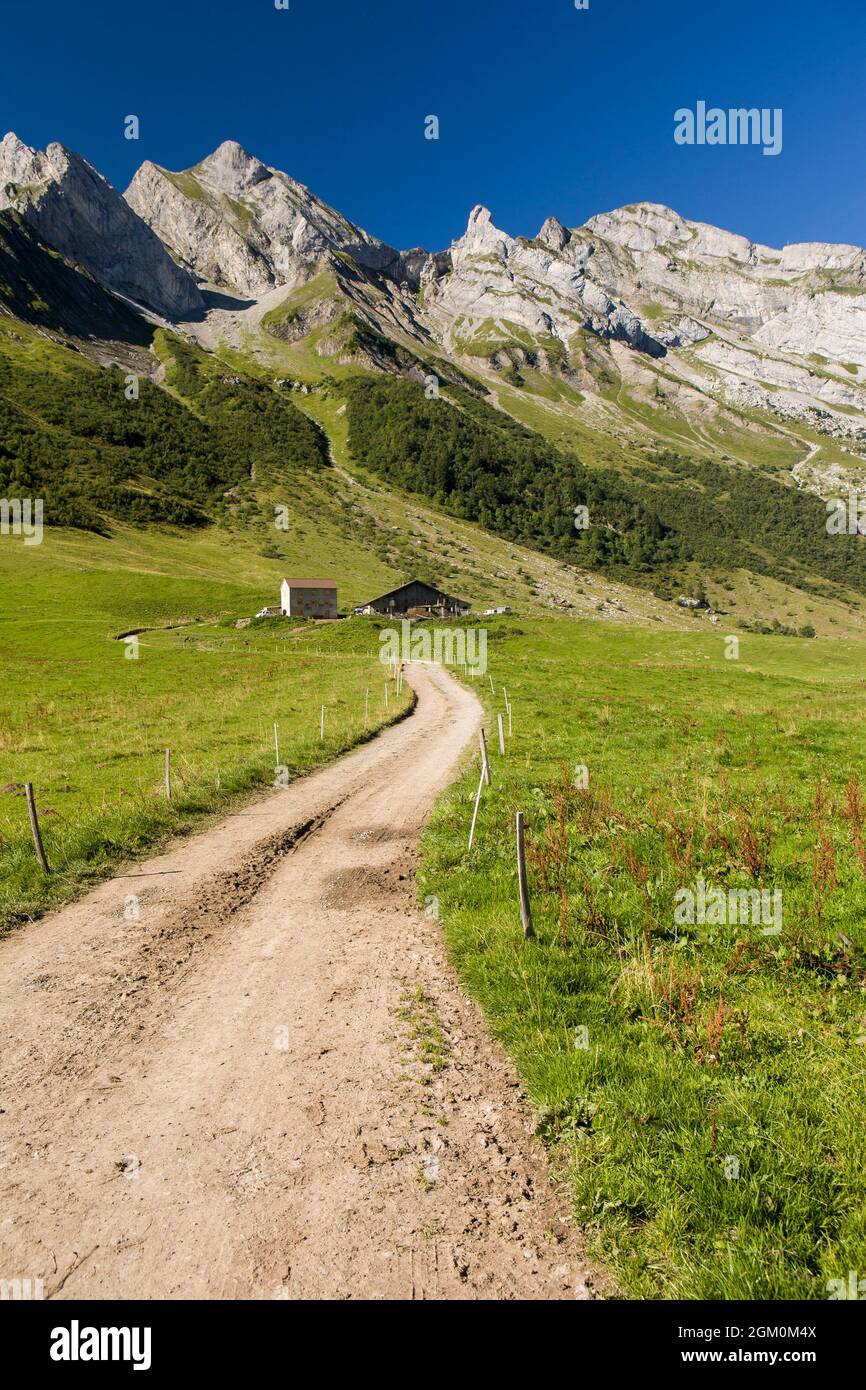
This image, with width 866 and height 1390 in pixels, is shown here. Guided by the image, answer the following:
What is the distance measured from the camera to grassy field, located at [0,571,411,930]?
14930mm

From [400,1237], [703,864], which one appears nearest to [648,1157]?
[400,1237]

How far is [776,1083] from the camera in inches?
242

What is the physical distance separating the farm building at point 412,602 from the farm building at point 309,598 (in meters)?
6.43

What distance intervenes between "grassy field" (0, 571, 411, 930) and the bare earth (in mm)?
3215

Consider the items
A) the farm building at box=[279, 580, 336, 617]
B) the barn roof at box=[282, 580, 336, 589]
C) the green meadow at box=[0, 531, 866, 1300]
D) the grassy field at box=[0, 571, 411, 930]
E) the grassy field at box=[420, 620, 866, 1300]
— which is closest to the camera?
the grassy field at box=[420, 620, 866, 1300]

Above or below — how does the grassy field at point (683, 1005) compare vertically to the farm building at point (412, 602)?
below

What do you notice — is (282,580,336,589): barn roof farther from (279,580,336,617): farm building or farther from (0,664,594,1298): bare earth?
(0,664,594,1298): bare earth

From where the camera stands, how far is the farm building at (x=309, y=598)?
354ft

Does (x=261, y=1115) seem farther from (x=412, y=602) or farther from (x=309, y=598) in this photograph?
(x=412, y=602)

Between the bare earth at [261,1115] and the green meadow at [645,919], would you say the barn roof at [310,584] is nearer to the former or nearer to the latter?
the green meadow at [645,919]

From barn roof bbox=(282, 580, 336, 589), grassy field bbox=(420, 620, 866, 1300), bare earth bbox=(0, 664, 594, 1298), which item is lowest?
bare earth bbox=(0, 664, 594, 1298)

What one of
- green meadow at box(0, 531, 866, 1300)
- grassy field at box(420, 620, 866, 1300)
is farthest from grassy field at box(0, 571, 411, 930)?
grassy field at box(420, 620, 866, 1300)

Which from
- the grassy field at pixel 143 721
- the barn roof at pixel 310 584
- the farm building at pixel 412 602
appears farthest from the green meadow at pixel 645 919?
the farm building at pixel 412 602
